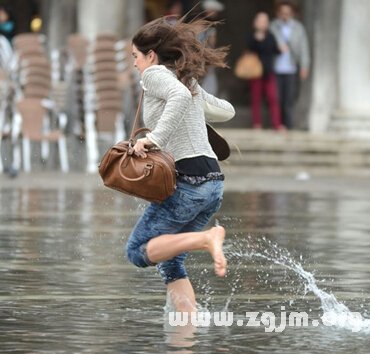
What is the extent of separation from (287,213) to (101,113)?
276 inches

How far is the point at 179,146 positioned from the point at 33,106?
1430 centimetres

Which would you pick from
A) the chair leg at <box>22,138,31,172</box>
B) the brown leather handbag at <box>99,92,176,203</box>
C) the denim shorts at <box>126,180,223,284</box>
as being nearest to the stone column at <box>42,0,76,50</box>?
the chair leg at <box>22,138,31,172</box>

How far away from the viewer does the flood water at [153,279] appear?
830 cm

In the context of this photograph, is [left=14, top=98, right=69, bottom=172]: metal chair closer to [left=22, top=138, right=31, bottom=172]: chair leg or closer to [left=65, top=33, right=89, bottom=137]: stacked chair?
[left=22, top=138, right=31, bottom=172]: chair leg

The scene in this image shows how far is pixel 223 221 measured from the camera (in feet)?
51.7

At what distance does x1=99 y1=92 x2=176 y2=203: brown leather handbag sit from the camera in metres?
8.71

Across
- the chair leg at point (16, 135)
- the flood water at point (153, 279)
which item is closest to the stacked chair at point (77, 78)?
the chair leg at point (16, 135)

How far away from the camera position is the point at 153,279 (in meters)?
11.1

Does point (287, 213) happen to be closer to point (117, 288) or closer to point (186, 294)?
point (117, 288)

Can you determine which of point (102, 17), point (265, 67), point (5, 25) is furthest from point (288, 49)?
point (5, 25)

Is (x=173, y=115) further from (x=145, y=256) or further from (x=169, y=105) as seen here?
(x=145, y=256)

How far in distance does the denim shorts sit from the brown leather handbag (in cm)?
13

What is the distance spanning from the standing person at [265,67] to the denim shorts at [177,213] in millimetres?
16949

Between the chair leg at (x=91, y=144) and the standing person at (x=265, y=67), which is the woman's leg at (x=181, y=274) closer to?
the chair leg at (x=91, y=144)
